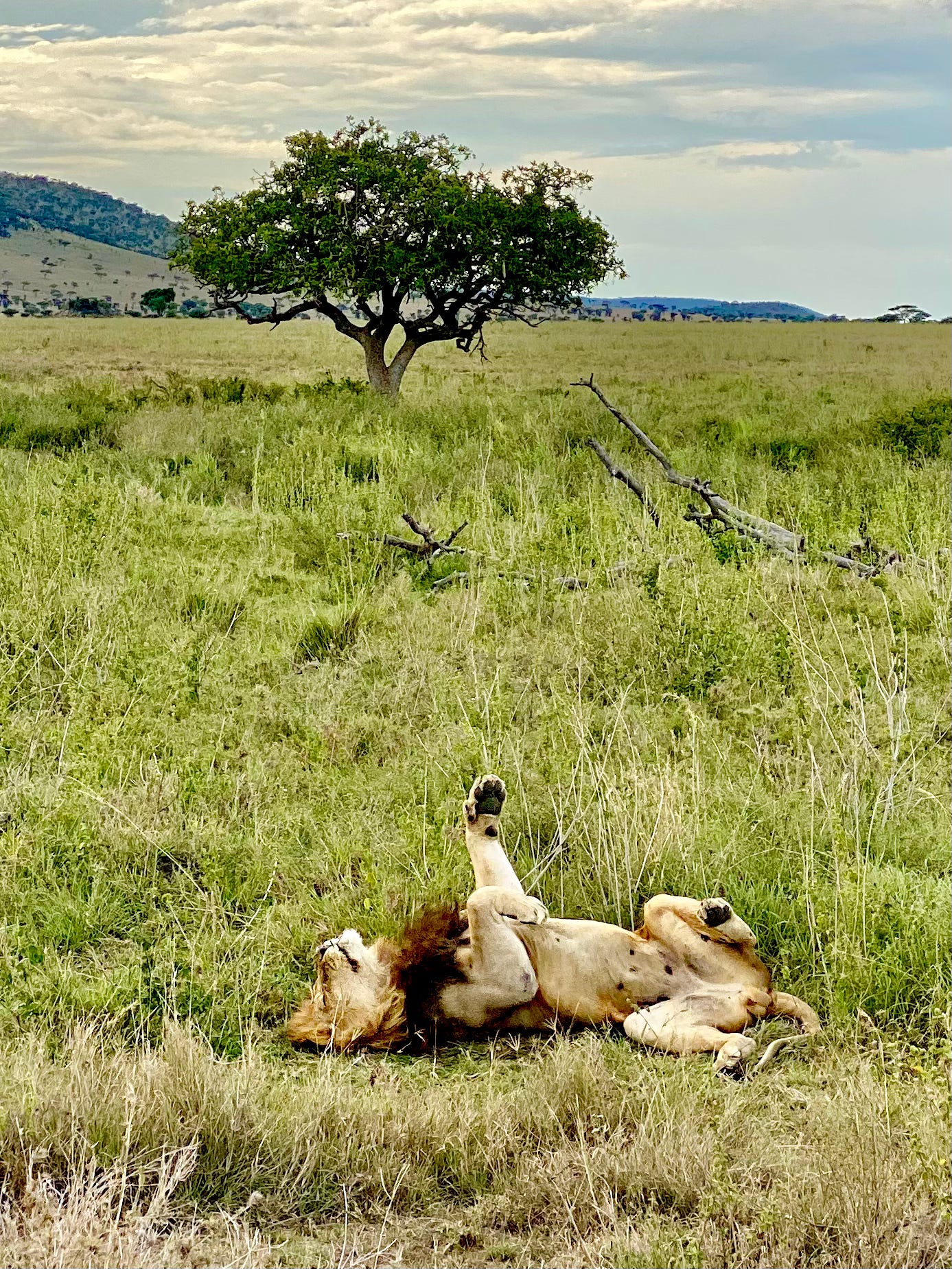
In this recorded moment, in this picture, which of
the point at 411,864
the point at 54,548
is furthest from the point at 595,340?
the point at 411,864

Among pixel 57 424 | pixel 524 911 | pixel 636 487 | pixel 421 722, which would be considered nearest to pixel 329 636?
pixel 421 722

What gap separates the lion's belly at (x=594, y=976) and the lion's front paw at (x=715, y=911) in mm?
232

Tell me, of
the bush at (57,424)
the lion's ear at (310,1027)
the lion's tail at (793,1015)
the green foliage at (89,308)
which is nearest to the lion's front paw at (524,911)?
the lion's ear at (310,1027)

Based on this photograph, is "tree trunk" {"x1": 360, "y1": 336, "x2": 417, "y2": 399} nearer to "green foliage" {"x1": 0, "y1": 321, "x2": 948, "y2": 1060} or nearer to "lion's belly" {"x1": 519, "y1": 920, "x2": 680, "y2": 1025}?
"green foliage" {"x1": 0, "y1": 321, "x2": 948, "y2": 1060}

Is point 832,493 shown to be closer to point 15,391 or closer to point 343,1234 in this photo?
point 343,1234

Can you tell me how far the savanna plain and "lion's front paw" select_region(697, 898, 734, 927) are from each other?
0.37 meters

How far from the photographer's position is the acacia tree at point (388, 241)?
19.2m

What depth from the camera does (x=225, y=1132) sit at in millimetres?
2863

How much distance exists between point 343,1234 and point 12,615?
521 centimetres

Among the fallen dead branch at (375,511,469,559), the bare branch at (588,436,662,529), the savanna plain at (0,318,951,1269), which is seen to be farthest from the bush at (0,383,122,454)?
the bare branch at (588,436,662,529)

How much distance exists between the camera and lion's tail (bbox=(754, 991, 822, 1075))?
11.5 feet

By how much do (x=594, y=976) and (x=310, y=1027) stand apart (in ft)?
3.00

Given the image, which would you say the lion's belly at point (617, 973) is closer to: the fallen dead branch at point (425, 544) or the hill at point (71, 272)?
the fallen dead branch at point (425, 544)

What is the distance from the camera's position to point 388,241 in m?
19.2
